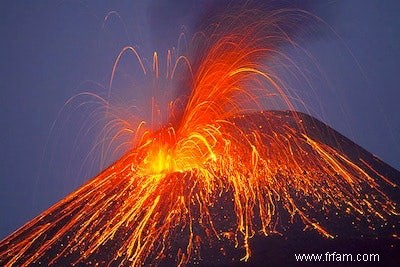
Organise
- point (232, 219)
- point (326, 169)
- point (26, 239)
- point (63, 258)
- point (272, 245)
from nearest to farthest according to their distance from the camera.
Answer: point (272, 245) < point (63, 258) < point (232, 219) < point (26, 239) < point (326, 169)

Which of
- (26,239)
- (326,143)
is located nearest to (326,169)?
(326,143)

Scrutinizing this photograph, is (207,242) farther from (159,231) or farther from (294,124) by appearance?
(294,124)

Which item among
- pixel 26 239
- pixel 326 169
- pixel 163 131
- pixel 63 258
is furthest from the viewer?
pixel 163 131

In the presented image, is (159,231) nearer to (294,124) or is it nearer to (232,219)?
(232,219)

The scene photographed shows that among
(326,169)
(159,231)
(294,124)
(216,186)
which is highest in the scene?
(294,124)

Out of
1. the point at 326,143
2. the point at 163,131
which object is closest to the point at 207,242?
the point at 163,131

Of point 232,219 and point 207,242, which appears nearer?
point 207,242

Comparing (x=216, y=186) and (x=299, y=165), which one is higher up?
(x=299, y=165)
